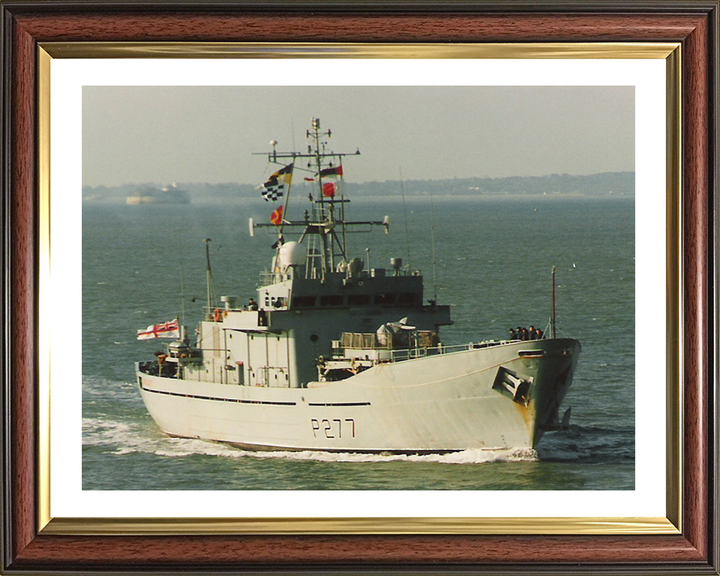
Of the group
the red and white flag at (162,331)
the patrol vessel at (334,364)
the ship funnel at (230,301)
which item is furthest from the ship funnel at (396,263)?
the red and white flag at (162,331)

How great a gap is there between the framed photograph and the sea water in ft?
0.04

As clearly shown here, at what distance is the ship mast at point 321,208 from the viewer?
3.75m

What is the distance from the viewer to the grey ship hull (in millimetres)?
3863

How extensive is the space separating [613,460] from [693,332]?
638mm

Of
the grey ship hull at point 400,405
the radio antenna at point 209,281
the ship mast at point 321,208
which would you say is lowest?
the grey ship hull at point 400,405

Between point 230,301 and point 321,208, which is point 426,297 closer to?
point 321,208

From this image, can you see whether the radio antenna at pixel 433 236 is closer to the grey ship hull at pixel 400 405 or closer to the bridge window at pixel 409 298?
the bridge window at pixel 409 298

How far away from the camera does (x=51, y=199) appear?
3646 millimetres

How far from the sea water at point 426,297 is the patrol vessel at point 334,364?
0.08 meters

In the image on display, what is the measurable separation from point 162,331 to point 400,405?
1.16 metres

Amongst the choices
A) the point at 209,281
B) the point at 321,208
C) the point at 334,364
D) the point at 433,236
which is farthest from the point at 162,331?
the point at 433,236

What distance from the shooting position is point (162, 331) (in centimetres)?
388

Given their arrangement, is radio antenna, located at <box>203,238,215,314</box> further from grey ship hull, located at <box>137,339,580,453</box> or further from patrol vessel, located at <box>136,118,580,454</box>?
grey ship hull, located at <box>137,339,580,453</box>

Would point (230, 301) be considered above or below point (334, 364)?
above
